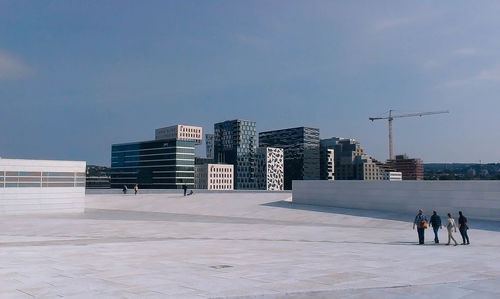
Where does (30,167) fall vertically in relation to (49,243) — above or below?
above

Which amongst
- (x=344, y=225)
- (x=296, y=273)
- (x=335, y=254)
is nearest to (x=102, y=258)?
(x=296, y=273)

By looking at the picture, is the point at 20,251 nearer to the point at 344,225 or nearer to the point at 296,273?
the point at 296,273

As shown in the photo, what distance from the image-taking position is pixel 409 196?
110 feet

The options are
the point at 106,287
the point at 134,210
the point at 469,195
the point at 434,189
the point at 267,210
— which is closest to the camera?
the point at 106,287

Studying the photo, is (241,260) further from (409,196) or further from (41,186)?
(41,186)

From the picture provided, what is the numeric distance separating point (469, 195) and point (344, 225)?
26.7 feet

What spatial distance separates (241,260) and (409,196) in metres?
20.9

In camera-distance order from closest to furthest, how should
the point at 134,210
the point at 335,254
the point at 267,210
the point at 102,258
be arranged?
the point at 102,258 → the point at 335,254 → the point at 267,210 → the point at 134,210

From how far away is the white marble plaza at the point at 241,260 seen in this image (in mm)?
11266

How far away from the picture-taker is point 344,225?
3053cm

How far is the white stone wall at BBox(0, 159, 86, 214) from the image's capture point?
40.2m

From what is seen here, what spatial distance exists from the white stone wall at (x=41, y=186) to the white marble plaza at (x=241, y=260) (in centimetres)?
1043

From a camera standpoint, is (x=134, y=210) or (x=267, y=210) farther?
(x=134, y=210)

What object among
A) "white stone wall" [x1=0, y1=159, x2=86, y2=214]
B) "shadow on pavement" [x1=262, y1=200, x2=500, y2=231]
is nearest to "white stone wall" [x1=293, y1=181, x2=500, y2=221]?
"shadow on pavement" [x1=262, y1=200, x2=500, y2=231]
